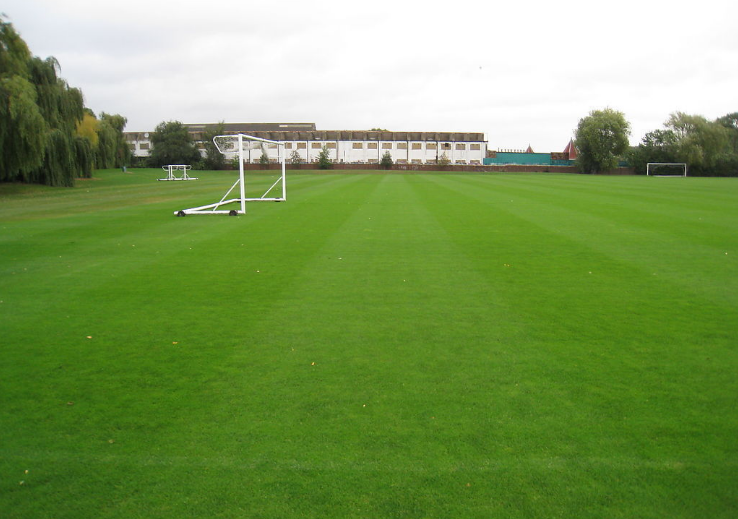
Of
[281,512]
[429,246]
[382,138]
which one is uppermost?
[382,138]

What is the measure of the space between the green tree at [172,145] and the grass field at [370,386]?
71.7 metres

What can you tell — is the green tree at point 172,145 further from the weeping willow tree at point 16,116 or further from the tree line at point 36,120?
the weeping willow tree at point 16,116

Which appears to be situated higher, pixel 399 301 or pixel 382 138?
pixel 382 138

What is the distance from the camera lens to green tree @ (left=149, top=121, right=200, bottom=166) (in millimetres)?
75812

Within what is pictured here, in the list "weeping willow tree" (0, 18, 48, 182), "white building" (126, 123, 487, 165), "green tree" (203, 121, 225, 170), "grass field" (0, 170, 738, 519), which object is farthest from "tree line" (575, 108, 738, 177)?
"grass field" (0, 170, 738, 519)

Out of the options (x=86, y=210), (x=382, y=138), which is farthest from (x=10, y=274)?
(x=382, y=138)

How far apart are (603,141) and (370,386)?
75777 mm

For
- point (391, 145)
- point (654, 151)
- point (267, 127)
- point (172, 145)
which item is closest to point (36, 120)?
point (172, 145)

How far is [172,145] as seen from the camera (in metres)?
75.8

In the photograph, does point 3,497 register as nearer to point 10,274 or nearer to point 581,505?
point 581,505

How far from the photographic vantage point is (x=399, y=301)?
256 inches

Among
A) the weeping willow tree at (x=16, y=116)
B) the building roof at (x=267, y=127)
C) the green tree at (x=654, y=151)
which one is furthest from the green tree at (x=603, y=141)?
the weeping willow tree at (x=16, y=116)

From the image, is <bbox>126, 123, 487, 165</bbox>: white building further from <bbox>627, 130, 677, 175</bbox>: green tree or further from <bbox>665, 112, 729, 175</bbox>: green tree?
<bbox>665, 112, 729, 175</bbox>: green tree

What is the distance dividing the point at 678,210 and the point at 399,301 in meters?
13.9
